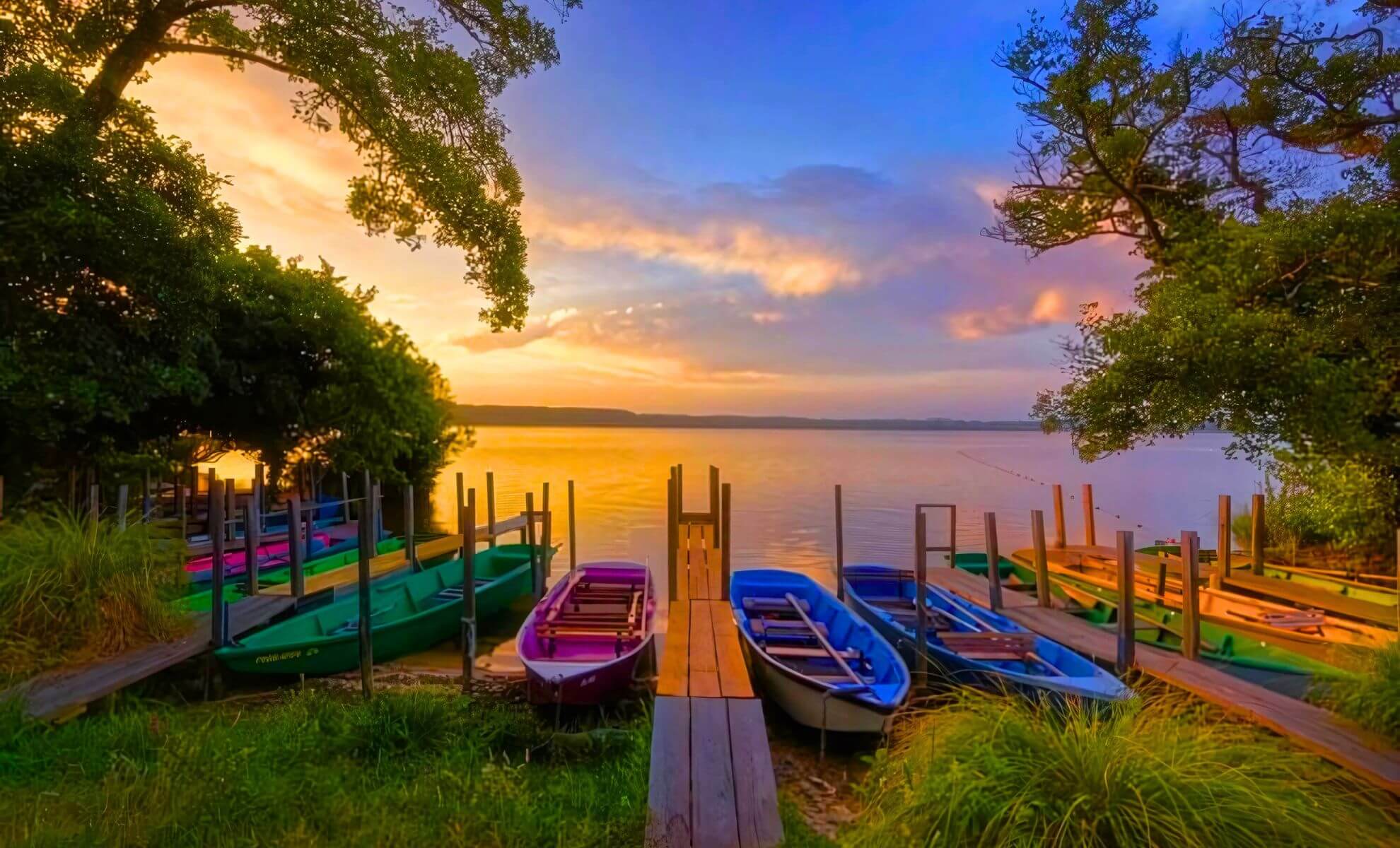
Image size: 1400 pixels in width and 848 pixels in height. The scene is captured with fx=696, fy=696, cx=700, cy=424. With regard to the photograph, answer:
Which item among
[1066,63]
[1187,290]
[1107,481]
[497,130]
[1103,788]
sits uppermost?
[1066,63]

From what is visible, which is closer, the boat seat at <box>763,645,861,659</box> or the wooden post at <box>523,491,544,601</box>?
the boat seat at <box>763,645,861,659</box>

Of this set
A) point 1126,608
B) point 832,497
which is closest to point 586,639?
point 1126,608

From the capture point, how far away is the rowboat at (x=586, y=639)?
8227mm

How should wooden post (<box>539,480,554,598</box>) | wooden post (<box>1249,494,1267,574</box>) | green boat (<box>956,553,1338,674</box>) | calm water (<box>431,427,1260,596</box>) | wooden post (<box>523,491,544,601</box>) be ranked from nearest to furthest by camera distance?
1. green boat (<box>956,553,1338,674</box>)
2. wooden post (<box>1249,494,1267,574</box>)
3. wooden post (<box>523,491,544,601</box>)
4. wooden post (<box>539,480,554,598</box>)
5. calm water (<box>431,427,1260,596</box>)

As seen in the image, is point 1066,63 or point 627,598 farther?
point 1066,63

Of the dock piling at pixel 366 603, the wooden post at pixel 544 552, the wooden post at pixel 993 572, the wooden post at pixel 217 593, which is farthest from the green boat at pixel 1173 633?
the wooden post at pixel 217 593

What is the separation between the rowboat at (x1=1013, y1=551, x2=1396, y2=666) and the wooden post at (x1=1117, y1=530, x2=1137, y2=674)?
1833mm

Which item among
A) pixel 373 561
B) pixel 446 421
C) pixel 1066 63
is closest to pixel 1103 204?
pixel 1066 63

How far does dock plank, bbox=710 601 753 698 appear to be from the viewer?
A: 534 cm

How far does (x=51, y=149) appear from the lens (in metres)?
7.62

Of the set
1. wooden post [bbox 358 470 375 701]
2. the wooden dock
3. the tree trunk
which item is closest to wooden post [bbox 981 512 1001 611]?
the wooden dock

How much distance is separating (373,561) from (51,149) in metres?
9.49

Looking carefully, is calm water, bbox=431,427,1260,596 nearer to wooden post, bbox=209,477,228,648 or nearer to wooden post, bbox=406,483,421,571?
wooden post, bbox=406,483,421,571

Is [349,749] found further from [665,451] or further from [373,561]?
[665,451]
